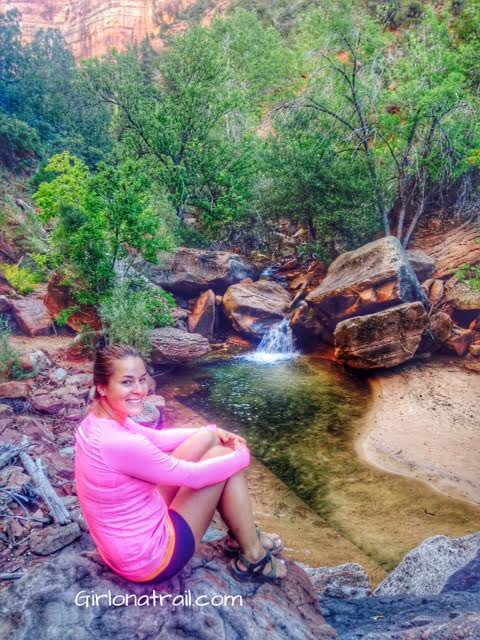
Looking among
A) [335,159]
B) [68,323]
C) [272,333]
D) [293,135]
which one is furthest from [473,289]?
[68,323]

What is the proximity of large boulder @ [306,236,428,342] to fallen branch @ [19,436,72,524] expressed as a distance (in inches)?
347

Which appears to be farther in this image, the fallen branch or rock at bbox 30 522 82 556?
the fallen branch

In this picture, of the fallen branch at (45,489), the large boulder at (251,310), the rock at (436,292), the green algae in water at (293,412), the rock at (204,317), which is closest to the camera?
the fallen branch at (45,489)

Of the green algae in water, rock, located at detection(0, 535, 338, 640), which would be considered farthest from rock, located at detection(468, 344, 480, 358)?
rock, located at detection(0, 535, 338, 640)

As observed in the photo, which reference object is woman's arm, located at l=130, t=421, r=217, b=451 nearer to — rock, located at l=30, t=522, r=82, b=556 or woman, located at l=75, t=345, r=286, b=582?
woman, located at l=75, t=345, r=286, b=582

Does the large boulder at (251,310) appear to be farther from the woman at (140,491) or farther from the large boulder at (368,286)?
the woman at (140,491)

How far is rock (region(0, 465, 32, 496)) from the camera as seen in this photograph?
14.0ft

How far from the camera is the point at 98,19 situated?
67.1 meters

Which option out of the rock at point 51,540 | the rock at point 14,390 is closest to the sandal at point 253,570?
the rock at point 51,540

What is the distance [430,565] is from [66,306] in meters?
9.80

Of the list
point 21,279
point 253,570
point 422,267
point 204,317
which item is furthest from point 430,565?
point 21,279

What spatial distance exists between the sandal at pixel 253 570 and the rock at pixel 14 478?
2.86 metres

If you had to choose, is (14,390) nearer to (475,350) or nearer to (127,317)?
(127,317)

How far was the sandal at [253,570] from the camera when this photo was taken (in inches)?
93.0
